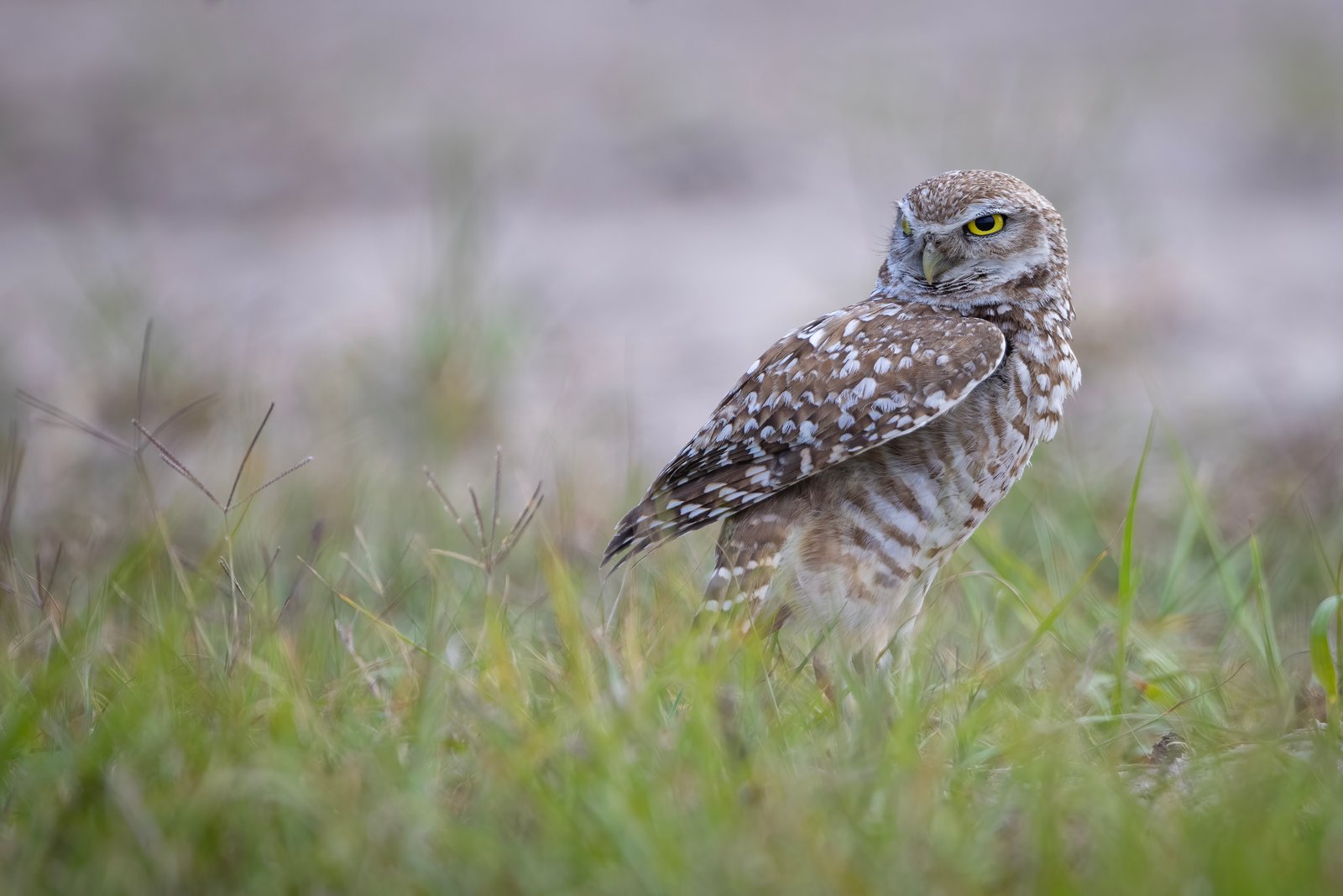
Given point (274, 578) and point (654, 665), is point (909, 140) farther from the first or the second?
point (654, 665)

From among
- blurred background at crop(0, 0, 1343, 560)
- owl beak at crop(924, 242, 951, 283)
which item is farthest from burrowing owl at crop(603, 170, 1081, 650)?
blurred background at crop(0, 0, 1343, 560)

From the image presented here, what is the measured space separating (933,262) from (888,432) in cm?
62

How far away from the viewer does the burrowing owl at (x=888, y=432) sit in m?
3.40

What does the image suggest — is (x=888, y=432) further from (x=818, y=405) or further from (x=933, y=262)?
(x=933, y=262)

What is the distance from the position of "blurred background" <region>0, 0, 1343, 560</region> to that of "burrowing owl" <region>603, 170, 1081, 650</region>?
1.68 feet

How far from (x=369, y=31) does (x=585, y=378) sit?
777cm

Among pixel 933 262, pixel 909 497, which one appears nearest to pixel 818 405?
pixel 909 497

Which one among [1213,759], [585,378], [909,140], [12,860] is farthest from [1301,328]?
[12,860]

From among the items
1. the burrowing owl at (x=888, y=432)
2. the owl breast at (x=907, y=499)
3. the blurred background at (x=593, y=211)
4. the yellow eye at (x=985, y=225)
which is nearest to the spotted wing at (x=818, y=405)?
the burrowing owl at (x=888, y=432)

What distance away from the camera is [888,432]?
3.35 meters

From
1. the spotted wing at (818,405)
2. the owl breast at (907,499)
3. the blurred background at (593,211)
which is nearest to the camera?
the spotted wing at (818,405)

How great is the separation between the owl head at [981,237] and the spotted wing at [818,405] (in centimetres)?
16

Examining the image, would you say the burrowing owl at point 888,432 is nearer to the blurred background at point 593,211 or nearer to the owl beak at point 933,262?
the owl beak at point 933,262

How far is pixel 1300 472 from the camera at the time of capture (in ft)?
17.8
